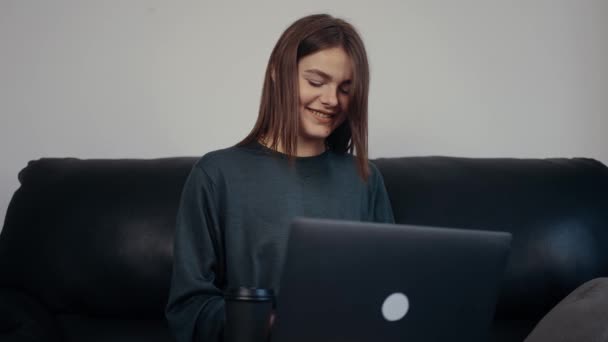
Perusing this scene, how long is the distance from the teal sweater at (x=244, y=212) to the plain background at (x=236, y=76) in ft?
1.79

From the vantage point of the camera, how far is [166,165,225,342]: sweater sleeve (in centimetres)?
113

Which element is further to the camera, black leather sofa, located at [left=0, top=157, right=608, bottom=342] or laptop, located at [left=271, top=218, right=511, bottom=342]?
black leather sofa, located at [left=0, top=157, right=608, bottom=342]

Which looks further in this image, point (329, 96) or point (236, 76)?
point (236, 76)

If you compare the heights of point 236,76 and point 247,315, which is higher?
point 236,76

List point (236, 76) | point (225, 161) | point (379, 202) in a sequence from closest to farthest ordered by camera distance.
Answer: point (225, 161) < point (379, 202) < point (236, 76)

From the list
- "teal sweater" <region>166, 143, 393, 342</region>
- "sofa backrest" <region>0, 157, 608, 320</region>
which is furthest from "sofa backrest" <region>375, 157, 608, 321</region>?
A: "teal sweater" <region>166, 143, 393, 342</region>

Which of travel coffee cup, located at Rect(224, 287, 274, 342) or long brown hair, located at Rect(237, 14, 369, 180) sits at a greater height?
long brown hair, located at Rect(237, 14, 369, 180)

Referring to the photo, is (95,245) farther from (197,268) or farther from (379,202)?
(379,202)

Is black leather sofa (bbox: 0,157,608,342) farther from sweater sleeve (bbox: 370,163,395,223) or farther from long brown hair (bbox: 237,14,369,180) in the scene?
long brown hair (bbox: 237,14,369,180)

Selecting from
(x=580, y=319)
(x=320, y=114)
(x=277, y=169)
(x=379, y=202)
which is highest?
(x=320, y=114)

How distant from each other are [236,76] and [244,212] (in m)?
0.68

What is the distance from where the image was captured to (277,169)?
137cm

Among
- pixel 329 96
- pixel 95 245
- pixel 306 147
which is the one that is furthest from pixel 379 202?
pixel 95 245

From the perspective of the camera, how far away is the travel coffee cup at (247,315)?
80cm
